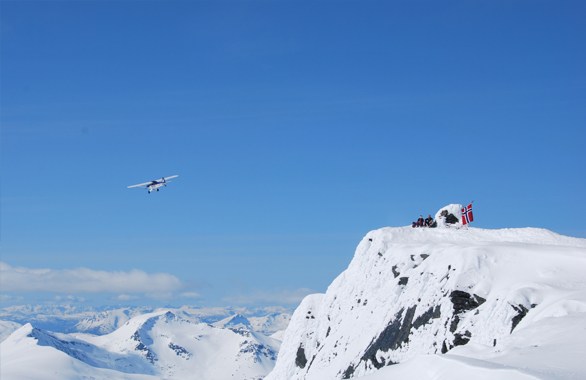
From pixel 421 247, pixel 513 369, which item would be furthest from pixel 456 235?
pixel 513 369

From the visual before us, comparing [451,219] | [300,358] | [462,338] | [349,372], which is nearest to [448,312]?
[462,338]

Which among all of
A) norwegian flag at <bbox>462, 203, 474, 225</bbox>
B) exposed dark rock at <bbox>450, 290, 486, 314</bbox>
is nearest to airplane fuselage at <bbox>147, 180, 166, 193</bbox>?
norwegian flag at <bbox>462, 203, 474, 225</bbox>

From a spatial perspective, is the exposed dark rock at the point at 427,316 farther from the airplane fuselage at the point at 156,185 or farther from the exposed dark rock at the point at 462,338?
the airplane fuselage at the point at 156,185

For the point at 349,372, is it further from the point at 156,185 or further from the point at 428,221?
the point at 156,185

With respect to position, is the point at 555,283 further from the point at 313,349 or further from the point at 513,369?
the point at 313,349

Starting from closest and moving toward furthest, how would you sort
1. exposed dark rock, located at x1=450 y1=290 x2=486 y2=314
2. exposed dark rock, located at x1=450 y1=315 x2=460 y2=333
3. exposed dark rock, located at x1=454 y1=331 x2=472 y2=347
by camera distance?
exposed dark rock, located at x1=454 y1=331 x2=472 y2=347, exposed dark rock, located at x1=450 y1=315 x2=460 y2=333, exposed dark rock, located at x1=450 y1=290 x2=486 y2=314

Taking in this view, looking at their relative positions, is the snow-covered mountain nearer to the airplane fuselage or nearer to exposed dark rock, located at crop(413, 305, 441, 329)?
exposed dark rock, located at crop(413, 305, 441, 329)
